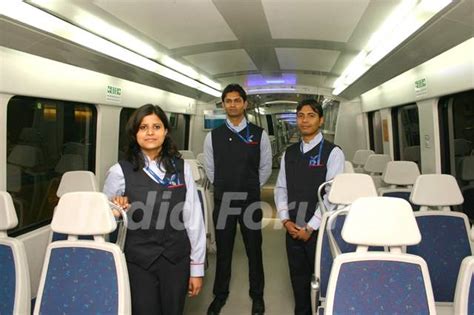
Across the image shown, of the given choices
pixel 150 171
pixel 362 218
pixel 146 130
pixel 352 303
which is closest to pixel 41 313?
pixel 150 171

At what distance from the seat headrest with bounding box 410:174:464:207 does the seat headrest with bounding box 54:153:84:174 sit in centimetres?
314

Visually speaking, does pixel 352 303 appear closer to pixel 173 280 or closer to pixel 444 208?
pixel 173 280

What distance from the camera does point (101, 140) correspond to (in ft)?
13.6

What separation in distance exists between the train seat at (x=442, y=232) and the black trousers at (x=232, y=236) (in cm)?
114

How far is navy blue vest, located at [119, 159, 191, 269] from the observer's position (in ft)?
5.88

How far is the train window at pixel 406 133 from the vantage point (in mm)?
4883

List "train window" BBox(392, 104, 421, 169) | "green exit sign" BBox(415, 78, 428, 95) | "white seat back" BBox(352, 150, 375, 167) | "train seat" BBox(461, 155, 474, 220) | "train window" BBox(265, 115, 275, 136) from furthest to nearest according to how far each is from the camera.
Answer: "train window" BBox(265, 115, 275, 136) → "white seat back" BBox(352, 150, 375, 167) → "train window" BBox(392, 104, 421, 169) → "green exit sign" BBox(415, 78, 428, 95) → "train seat" BBox(461, 155, 474, 220)

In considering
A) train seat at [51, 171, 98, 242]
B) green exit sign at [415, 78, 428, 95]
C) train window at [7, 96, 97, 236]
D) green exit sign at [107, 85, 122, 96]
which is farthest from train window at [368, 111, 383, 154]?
train seat at [51, 171, 98, 242]

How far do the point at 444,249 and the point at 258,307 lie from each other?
1.47m

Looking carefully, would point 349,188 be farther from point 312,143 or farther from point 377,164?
point 377,164

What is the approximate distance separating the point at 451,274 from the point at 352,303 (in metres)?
1.37

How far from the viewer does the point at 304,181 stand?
8.77 feet

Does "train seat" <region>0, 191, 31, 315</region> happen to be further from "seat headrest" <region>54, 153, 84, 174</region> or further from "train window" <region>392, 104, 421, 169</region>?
"train window" <region>392, 104, 421, 169</region>

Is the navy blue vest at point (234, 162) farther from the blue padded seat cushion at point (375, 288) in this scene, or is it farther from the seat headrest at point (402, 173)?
the seat headrest at point (402, 173)
